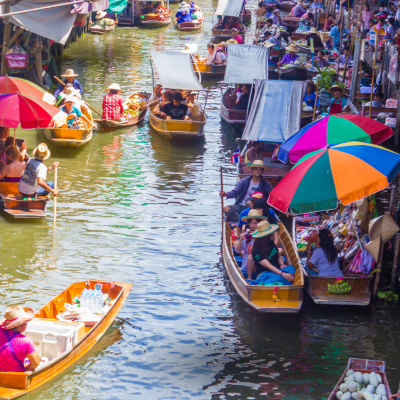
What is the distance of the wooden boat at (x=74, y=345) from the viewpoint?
22.9 ft

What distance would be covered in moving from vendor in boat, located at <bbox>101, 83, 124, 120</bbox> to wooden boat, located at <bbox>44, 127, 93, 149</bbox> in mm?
1952

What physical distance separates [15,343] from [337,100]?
38.9 feet

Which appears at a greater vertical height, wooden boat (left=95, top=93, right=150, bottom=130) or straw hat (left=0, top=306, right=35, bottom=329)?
wooden boat (left=95, top=93, right=150, bottom=130)

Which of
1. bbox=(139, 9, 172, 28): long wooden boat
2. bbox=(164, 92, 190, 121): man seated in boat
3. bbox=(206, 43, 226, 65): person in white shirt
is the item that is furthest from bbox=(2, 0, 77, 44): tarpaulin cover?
bbox=(139, 9, 172, 28): long wooden boat

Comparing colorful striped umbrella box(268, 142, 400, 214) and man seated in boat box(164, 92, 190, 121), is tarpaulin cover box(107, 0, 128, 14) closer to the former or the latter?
man seated in boat box(164, 92, 190, 121)

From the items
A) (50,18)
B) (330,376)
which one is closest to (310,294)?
(330,376)

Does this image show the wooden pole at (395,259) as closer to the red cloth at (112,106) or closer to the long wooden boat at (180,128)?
the long wooden boat at (180,128)

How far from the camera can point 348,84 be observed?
20078 millimetres

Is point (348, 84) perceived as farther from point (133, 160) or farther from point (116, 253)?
point (116, 253)

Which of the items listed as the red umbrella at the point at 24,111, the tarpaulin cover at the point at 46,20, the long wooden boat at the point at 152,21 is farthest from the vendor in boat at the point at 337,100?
the long wooden boat at the point at 152,21

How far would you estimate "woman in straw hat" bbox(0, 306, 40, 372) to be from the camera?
6871 millimetres

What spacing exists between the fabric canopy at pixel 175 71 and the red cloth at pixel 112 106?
4.89 ft

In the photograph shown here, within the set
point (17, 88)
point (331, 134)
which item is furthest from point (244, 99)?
point (331, 134)

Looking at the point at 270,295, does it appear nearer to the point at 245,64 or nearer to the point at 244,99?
the point at 244,99
